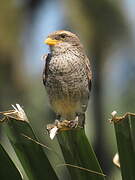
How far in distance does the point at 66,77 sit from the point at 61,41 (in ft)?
1.33

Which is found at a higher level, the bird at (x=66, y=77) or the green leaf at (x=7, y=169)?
the green leaf at (x=7, y=169)

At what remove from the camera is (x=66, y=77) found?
515cm

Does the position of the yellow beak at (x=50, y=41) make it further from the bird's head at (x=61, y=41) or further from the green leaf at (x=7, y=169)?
the green leaf at (x=7, y=169)

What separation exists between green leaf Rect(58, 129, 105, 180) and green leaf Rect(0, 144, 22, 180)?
0.26 metres

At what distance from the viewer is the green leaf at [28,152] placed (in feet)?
8.37

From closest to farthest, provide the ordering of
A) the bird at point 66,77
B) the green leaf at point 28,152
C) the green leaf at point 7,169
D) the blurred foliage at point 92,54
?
the green leaf at point 7,169 → the green leaf at point 28,152 → the bird at point 66,77 → the blurred foliage at point 92,54

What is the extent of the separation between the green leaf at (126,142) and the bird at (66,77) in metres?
2.55

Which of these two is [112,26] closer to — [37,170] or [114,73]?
[114,73]

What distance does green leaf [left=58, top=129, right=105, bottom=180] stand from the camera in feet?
8.27

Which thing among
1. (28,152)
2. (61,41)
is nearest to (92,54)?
(61,41)

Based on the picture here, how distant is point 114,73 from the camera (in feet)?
45.8

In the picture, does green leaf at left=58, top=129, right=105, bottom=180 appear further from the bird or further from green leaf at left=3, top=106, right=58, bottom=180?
the bird

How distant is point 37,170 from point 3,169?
0.18 metres

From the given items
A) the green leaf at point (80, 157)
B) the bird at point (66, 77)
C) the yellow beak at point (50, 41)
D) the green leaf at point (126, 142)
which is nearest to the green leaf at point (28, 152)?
the green leaf at point (80, 157)
